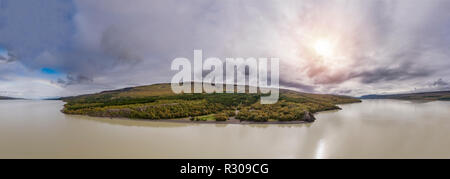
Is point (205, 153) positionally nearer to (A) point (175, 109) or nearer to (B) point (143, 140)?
(B) point (143, 140)

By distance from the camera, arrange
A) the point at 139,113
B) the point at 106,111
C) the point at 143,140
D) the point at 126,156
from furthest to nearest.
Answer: the point at 106,111, the point at 139,113, the point at 143,140, the point at 126,156

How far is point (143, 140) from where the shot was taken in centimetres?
912

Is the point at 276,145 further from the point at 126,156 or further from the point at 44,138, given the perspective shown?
the point at 44,138

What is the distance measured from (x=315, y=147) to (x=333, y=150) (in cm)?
82

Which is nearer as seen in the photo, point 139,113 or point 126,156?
point 126,156

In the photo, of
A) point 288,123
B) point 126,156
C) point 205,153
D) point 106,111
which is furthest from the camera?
point 106,111

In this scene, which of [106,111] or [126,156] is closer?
[126,156]

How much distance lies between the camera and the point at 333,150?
763 centimetres

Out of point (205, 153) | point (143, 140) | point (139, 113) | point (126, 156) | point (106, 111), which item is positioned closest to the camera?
point (126, 156)

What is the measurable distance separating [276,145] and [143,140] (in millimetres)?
8239

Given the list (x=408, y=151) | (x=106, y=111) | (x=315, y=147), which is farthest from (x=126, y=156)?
(x=106, y=111)

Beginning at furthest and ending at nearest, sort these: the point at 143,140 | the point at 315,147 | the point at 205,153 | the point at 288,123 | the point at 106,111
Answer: the point at 106,111 → the point at 288,123 → the point at 143,140 → the point at 315,147 → the point at 205,153

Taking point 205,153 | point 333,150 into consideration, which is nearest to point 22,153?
point 205,153

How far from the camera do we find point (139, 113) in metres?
18.1
